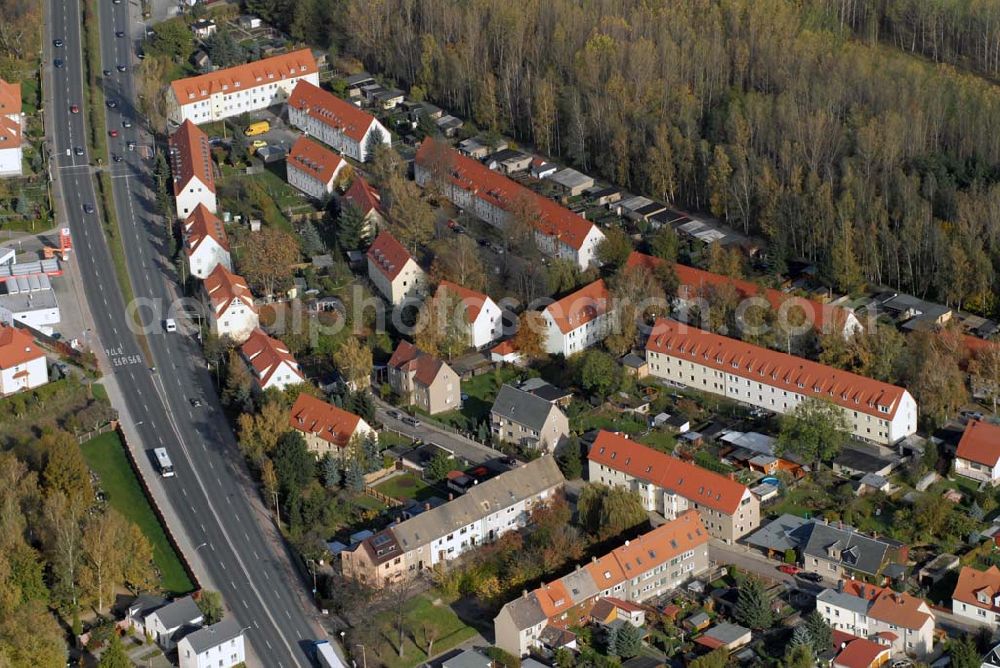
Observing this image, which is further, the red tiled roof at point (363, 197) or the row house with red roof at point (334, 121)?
the row house with red roof at point (334, 121)

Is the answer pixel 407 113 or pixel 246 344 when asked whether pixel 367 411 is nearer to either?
pixel 246 344

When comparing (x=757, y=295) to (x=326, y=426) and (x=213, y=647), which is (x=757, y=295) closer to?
(x=326, y=426)

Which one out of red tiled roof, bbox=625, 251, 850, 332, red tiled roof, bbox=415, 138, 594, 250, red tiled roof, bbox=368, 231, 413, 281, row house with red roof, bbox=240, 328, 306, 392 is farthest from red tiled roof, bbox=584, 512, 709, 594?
red tiled roof, bbox=415, 138, 594, 250

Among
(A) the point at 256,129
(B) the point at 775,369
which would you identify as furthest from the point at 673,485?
(A) the point at 256,129

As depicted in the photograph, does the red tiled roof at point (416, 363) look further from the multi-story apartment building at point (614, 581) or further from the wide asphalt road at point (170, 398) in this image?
the multi-story apartment building at point (614, 581)

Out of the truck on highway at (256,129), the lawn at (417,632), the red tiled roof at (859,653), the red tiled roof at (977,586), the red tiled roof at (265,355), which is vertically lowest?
the lawn at (417,632)

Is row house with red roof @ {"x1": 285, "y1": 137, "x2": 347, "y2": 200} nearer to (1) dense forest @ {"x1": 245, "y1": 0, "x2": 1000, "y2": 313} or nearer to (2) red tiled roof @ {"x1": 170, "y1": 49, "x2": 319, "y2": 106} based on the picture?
(2) red tiled roof @ {"x1": 170, "y1": 49, "x2": 319, "y2": 106}

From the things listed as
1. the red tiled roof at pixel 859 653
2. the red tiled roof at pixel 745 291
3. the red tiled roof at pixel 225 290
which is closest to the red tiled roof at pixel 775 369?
the red tiled roof at pixel 745 291
